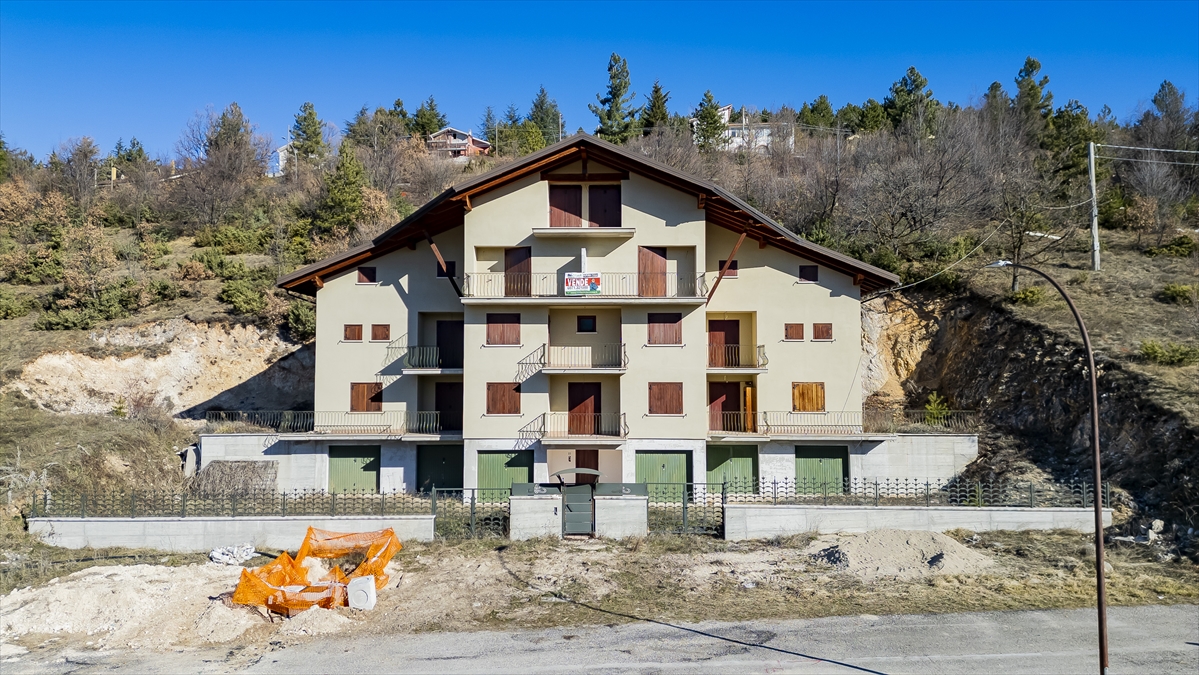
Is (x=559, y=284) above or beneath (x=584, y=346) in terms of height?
above

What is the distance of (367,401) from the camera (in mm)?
32344

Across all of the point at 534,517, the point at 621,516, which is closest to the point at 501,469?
the point at 534,517

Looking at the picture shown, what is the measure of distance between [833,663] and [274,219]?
173ft

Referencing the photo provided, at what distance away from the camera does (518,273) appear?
31.0m

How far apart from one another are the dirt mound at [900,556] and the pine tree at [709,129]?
2017 inches

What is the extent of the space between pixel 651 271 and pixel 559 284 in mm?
3873

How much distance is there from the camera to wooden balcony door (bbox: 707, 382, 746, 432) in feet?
107

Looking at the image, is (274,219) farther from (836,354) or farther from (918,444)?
(918,444)

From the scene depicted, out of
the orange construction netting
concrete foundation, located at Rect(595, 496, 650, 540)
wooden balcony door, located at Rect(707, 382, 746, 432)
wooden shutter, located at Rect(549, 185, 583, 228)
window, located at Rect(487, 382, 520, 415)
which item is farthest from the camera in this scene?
wooden balcony door, located at Rect(707, 382, 746, 432)

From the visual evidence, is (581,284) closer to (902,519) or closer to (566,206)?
(566,206)

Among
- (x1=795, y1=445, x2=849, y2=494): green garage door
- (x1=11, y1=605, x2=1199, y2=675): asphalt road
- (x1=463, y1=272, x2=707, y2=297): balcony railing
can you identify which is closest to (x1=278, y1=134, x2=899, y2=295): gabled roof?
(x1=463, y1=272, x2=707, y2=297): balcony railing

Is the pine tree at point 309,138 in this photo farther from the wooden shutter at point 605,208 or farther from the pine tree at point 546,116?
the wooden shutter at point 605,208

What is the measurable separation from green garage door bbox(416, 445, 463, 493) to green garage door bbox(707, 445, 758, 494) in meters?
10.8

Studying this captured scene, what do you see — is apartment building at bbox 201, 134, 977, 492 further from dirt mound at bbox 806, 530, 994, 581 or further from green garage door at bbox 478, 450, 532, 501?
A: dirt mound at bbox 806, 530, 994, 581
